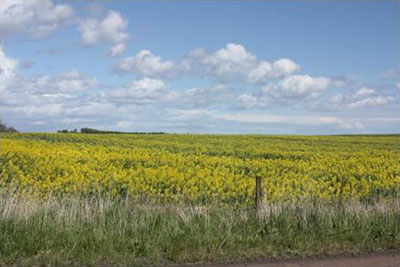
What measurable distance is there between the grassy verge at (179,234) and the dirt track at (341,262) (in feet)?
0.95

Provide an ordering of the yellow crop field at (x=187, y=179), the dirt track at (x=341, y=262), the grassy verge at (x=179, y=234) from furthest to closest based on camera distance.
→ the yellow crop field at (x=187, y=179) < the grassy verge at (x=179, y=234) < the dirt track at (x=341, y=262)

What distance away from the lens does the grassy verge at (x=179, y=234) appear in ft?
23.9

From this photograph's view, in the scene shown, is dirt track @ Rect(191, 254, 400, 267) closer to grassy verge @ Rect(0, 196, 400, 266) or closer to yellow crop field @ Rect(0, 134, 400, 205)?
grassy verge @ Rect(0, 196, 400, 266)

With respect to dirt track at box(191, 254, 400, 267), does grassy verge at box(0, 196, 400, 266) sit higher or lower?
higher

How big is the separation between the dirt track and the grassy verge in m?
0.29

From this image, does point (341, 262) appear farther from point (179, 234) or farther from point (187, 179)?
point (187, 179)

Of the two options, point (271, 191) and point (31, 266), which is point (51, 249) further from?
point (271, 191)

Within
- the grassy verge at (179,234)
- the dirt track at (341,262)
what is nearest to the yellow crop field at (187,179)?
the grassy verge at (179,234)

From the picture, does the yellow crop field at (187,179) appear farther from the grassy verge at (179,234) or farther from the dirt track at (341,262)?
the dirt track at (341,262)

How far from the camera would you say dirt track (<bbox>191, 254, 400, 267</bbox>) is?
7.07m

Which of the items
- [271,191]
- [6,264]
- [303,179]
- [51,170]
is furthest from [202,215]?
[51,170]

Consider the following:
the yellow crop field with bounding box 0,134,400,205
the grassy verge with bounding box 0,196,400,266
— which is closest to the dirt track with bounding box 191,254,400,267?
the grassy verge with bounding box 0,196,400,266

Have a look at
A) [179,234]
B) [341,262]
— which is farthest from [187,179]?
[341,262]

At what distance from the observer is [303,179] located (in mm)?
16016
